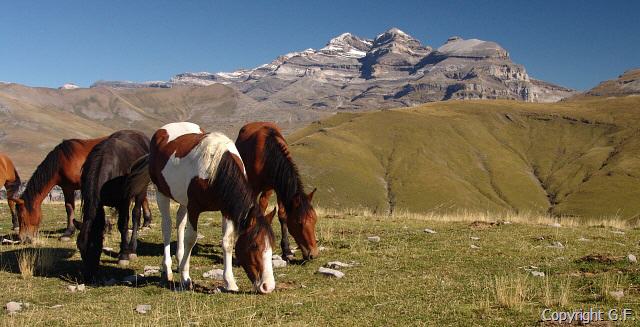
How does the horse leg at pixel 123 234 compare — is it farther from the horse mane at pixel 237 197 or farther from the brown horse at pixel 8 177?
the brown horse at pixel 8 177

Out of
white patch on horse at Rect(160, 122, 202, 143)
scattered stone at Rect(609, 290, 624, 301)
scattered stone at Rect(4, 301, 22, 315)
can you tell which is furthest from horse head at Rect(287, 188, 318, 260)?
scattered stone at Rect(609, 290, 624, 301)

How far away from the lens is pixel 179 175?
9.87 metres

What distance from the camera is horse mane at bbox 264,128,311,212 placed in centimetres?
1056

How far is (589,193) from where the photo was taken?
138 meters

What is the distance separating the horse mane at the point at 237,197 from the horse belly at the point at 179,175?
604 millimetres

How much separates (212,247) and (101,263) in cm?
286

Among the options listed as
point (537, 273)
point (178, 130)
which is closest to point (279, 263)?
point (178, 130)

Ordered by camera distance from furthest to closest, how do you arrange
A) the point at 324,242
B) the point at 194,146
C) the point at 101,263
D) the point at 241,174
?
the point at 324,242 < the point at 101,263 < the point at 194,146 < the point at 241,174

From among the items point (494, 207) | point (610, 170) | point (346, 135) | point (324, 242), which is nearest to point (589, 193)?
point (610, 170)

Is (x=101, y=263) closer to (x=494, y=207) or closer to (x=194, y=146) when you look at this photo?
(x=194, y=146)

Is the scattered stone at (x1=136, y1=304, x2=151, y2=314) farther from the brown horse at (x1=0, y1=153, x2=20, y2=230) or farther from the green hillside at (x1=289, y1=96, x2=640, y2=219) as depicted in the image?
the green hillside at (x1=289, y1=96, x2=640, y2=219)

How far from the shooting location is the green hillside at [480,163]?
136m

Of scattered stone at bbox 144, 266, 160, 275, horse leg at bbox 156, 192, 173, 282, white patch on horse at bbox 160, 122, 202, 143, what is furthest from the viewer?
white patch on horse at bbox 160, 122, 202, 143

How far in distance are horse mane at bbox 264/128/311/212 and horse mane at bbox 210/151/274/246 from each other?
63.5 inches
